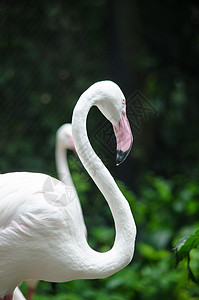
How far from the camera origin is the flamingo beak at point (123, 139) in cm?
180

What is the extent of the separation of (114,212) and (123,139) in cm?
27

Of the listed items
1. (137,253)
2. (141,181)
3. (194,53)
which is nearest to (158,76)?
(194,53)

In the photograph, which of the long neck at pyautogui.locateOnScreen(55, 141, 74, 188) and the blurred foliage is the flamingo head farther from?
the long neck at pyautogui.locateOnScreen(55, 141, 74, 188)

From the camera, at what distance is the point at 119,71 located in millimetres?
3781

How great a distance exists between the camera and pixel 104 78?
387 centimetres

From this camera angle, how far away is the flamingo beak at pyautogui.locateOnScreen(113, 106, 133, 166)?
70.8 inches

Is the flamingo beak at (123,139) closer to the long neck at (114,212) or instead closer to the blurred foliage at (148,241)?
the long neck at (114,212)

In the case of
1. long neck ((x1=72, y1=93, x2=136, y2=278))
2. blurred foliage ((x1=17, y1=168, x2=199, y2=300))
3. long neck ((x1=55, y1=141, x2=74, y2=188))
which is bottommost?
blurred foliage ((x1=17, y1=168, x2=199, y2=300))

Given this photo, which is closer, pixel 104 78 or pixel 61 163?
pixel 61 163

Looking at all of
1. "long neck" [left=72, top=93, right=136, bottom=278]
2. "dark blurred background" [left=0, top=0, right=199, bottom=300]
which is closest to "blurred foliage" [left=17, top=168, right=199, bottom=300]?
"dark blurred background" [left=0, top=0, right=199, bottom=300]

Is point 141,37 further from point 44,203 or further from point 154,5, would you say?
point 44,203

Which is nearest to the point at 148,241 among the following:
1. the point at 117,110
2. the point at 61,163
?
the point at 61,163

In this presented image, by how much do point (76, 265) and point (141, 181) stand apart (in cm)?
246

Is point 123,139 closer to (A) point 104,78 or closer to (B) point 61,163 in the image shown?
(B) point 61,163
